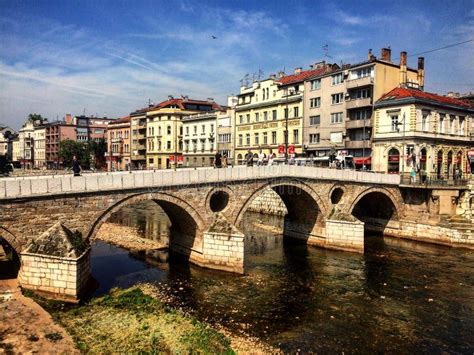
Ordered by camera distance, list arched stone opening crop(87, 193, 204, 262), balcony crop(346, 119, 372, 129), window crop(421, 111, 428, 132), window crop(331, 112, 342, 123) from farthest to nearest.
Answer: window crop(331, 112, 342, 123) → balcony crop(346, 119, 372, 129) → window crop(421, 111, 428, 132) → arched stone opening crop(87, 193, 204, 262)

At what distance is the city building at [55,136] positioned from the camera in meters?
92.2

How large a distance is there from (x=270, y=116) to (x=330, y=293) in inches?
1266

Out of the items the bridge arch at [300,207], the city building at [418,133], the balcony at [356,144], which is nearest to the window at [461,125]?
the city building at [418,133]

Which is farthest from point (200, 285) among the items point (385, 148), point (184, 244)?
point (385, 148)

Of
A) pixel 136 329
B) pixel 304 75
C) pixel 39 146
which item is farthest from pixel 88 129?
pixel 136 329

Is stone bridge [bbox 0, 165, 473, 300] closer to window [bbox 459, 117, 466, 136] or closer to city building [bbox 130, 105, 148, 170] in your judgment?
window [bbox 459, 117, 466, 136]

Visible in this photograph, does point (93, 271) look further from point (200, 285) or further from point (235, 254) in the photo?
point (235, 254)

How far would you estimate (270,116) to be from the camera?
48.4m

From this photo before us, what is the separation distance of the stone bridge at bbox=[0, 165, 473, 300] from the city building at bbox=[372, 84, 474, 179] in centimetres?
536

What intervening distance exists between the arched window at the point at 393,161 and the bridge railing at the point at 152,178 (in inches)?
348

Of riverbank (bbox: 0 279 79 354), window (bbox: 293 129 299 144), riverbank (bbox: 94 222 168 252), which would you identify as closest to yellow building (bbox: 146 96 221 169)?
window (bbox: 293 129 299 144)

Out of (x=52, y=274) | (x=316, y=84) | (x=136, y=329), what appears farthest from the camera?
(x=316, y=84)

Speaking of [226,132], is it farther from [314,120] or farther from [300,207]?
[300,207]

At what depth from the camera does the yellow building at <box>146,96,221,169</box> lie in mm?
66562
